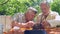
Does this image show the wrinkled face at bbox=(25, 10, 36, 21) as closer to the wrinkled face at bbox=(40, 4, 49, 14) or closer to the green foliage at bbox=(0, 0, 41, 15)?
the wrinkled face at bbox=(40, 4, 49, 14)

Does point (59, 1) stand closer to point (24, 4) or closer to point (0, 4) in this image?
point (24, 4)

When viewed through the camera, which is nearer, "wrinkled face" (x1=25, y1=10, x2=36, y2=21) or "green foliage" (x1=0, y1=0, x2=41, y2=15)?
"wrinkled face" (x1=25, y1=10, x2=36, y2=21)

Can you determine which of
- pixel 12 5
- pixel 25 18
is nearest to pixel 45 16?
pixel 25 18

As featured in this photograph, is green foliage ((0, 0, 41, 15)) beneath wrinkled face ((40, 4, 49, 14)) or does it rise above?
above

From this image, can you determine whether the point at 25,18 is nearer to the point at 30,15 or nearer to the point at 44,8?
the point at 30,15

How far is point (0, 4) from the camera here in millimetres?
2154

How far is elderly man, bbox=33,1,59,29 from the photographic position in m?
1.51

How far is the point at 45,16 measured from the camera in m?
1.54

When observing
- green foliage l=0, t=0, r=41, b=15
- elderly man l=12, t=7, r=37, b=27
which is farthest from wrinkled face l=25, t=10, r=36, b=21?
green foliage l=0, t=0, r=41, b=15

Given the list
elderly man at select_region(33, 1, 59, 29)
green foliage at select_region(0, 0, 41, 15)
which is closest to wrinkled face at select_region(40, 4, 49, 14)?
elderly man at select_region(33, 1, 59, 29)

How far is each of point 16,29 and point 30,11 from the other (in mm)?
193

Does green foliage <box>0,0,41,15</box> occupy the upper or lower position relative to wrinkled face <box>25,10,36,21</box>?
upper

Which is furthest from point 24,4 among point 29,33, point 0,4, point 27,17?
point 29,33

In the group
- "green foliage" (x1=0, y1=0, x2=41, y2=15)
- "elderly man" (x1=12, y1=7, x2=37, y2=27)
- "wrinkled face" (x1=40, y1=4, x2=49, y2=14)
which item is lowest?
"elderly man" (x1=12, y1=7, x2=37, y2=27)
